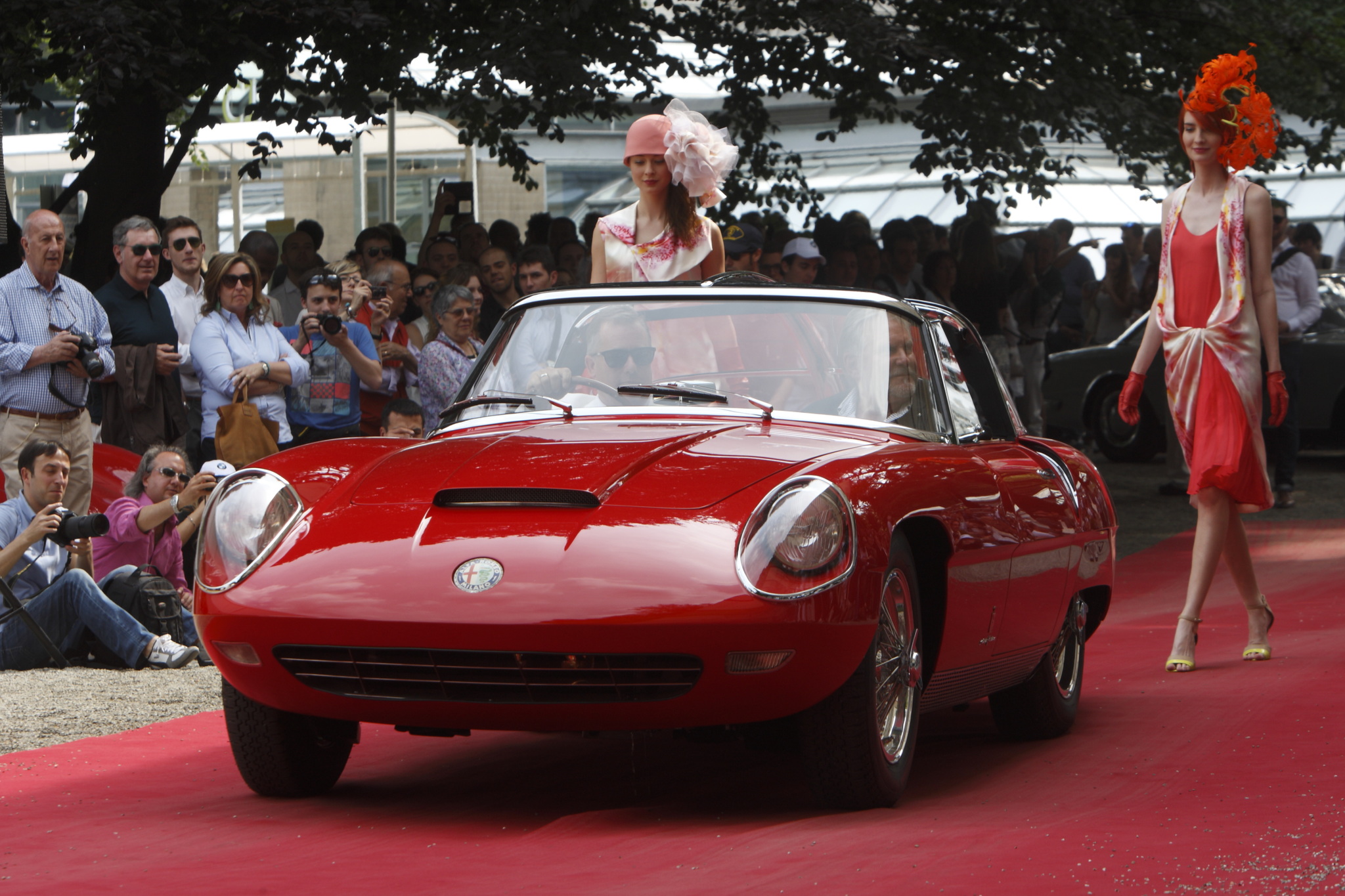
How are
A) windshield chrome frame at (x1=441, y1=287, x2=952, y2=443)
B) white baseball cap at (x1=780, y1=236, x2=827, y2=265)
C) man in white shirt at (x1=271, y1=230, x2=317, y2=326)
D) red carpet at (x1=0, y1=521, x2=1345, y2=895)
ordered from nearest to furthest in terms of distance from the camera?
red carpet at (x1=0, y1=521, x2=1345, y2=895) → windshield chrome frame at (x1=441, y1=287, x2=952, y2=443) → man in white shirt at (x1=271, y1=230, x2=317, y2=326) → white baseball cap at (x1=780, y1=236, x2=827, y2=265)

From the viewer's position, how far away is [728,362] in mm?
5523

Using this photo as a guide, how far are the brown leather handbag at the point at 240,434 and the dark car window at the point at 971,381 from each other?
12.8ft

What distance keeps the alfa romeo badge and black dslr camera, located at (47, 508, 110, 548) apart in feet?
12.3

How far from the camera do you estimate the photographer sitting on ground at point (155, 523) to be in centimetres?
847

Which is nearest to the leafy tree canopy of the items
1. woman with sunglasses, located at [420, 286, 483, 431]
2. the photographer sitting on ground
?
woman with sunglasses, located at [420, 286, 483, 431]

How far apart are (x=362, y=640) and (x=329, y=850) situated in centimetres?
49

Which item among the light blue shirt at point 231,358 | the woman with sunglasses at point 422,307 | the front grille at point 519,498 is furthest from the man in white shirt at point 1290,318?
the front grille at point 519,498

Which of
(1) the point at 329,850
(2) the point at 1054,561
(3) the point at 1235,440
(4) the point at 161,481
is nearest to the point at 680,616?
(1) the point at 329,850

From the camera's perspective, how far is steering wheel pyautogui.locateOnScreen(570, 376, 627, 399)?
5.46 meters

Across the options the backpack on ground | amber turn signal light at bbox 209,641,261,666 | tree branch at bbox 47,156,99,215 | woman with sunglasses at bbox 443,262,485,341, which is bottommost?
the backpack on ground

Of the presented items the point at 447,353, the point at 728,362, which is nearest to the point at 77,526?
the point at 447,353

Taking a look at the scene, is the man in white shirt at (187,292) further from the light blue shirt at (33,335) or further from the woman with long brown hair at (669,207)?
the woman with long brown hair at (669,207)

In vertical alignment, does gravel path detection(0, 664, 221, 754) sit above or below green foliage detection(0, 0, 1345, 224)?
below

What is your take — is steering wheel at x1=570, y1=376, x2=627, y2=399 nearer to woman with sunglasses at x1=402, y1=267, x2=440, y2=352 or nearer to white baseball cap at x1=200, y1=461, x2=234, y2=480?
white baseball cap at x1=200, y1=461, x2=234, y2=480
